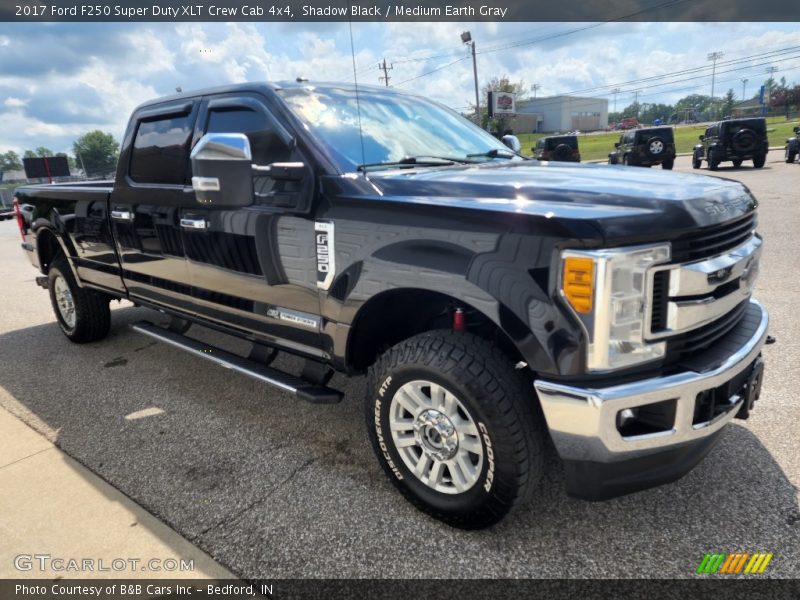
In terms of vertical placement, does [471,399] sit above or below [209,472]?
above

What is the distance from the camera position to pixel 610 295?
194 centimetres

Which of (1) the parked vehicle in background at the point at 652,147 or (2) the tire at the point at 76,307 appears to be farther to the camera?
(1) the parked vehicle in background at the point at 652,147

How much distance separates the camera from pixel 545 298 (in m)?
2.03

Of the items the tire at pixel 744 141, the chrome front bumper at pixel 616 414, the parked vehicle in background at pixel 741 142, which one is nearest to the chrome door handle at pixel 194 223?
the chrome front bumper at pixel 616 414

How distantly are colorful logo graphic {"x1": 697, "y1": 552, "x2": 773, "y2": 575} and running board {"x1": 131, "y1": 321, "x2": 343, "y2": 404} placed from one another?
1703 millimetres

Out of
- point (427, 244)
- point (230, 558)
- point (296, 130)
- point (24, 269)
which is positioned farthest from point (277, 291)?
point (24, 269)

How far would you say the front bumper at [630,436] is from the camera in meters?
1.99

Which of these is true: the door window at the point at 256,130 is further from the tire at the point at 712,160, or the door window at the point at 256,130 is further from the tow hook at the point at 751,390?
the tire at the point at 712,160

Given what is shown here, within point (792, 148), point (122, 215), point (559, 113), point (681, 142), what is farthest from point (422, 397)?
point (559, 113)

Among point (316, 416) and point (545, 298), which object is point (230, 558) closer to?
point (316, 416)

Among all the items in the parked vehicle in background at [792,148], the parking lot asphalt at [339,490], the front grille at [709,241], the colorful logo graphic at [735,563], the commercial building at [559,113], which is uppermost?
the commercial building at [559,113]

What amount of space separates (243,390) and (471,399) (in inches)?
91.5

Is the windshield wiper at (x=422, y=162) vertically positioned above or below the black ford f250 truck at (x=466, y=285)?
above

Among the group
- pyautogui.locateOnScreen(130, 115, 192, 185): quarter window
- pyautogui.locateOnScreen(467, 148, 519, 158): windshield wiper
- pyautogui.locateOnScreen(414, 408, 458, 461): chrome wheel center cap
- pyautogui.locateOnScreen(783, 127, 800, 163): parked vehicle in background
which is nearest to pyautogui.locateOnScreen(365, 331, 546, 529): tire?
pyautogui.locateOnScreen(414, 408, 458, 461): chrome wheel center cap
